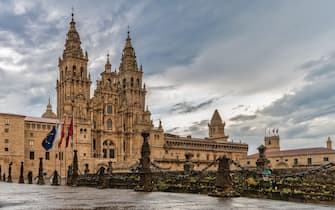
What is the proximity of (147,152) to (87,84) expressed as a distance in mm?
61023

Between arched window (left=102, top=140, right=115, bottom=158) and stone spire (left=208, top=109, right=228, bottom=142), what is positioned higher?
stone spire (left=208, top=109, right=228, bottom=142)

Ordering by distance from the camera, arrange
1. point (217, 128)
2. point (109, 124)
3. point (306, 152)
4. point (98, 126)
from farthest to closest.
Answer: point (217, 128)
point (109, 124)
point (98, 126)
point (306, 152)

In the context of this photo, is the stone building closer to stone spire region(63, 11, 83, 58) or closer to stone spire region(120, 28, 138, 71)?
stone spire region(120, 28, 138, 71)

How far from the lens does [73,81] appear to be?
73188 mm

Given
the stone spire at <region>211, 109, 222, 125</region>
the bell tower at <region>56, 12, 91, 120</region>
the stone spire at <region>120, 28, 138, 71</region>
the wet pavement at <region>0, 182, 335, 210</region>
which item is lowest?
the wet pavement at <region>0, 182, 335, 210</region>

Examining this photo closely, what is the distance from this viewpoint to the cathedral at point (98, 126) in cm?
6066

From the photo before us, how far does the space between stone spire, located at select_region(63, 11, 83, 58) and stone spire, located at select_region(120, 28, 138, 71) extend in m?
14.0

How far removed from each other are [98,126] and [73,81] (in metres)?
10.3

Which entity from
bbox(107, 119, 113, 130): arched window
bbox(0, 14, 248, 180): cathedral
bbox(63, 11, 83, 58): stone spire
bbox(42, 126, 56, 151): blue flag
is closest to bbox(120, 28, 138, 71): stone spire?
bbox(0, 14, 248, 180): cathedral

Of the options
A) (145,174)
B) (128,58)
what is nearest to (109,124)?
(128,58)

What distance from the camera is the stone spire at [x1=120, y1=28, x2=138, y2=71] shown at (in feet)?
289

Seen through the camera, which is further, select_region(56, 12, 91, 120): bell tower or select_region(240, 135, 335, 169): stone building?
select_region(56, 12, 91, 120): bell tower

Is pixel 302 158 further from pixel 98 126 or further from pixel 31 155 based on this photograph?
pixel 31 155

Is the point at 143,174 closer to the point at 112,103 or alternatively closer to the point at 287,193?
the point at 287,193
